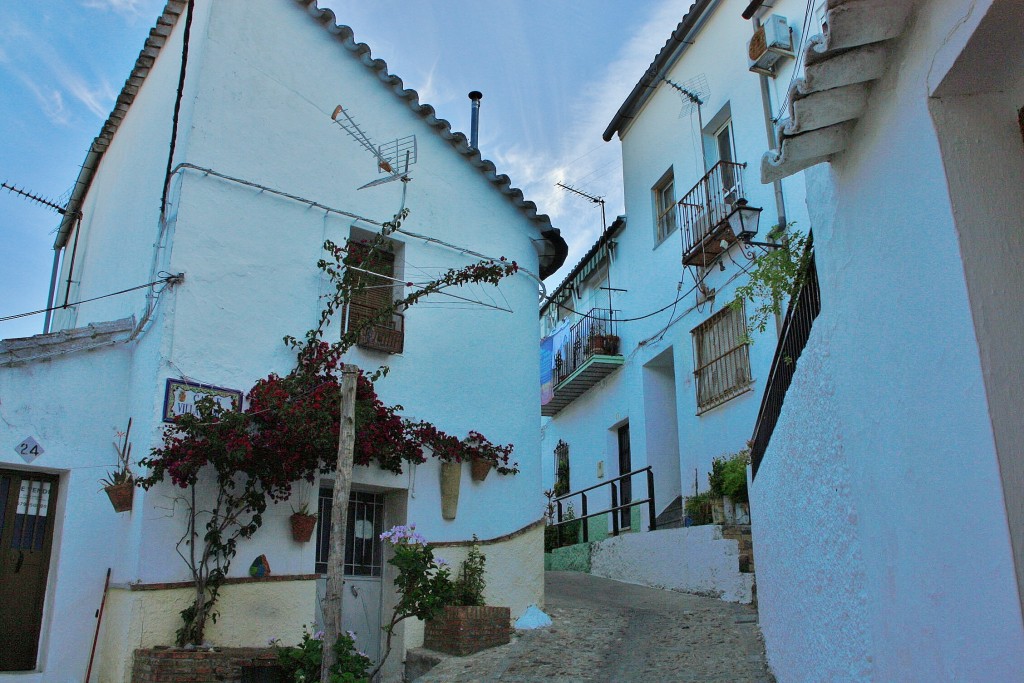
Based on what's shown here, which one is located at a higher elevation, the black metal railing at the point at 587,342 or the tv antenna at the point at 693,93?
the tv antenna at the point at 693,93

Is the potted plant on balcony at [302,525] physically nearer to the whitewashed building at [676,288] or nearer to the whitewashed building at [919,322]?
the whitewashed building at [919,322]

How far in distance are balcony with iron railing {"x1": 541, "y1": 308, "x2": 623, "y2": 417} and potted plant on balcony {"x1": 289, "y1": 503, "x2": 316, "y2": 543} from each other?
8.01 meters

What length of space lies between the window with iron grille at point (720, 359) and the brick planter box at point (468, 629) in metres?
4.86

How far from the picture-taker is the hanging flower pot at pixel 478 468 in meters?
10.2

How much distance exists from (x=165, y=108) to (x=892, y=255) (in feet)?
29.4

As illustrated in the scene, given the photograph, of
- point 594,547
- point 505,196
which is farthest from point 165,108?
point 594,547

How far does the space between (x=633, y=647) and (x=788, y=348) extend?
3.46 m

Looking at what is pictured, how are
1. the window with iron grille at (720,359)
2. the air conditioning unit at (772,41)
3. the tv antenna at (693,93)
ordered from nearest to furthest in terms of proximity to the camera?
the air conditioning unit at (772,41) → the window with iron grille at (720,359) → the tv antenna at (693,93)

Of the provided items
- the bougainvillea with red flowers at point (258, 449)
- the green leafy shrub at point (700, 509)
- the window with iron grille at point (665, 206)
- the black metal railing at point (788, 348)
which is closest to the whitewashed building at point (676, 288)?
the window with iron grille at point (665, 206)

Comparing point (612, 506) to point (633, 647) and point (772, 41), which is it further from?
point (772, 41)

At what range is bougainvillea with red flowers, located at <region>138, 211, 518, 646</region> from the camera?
26.0 feet

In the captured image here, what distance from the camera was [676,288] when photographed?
14.2 m

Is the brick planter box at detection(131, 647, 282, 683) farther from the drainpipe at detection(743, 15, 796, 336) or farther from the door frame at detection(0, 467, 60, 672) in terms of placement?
the drainpipe at detection(743, 15, 796, 336)

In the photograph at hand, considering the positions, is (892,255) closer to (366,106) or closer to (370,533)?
(370,533)
